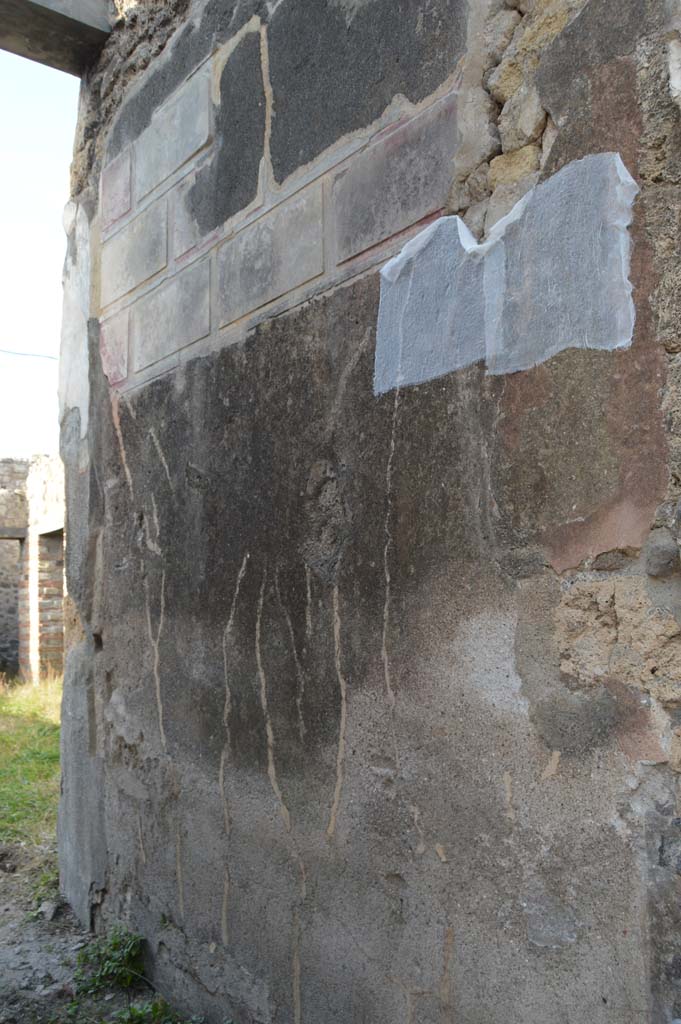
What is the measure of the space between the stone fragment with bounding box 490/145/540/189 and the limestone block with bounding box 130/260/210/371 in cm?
93

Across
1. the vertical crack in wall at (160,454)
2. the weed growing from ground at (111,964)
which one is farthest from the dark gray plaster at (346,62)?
the weed growing from ground at (111,964)

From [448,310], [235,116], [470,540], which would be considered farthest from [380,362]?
[235,116]

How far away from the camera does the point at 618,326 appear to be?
1.24 metres

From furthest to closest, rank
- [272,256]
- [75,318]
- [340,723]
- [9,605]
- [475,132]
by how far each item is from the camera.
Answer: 1. [9,605]
2. [75,318]
3. [272,256]
4. [340,723]
5. [475,132]

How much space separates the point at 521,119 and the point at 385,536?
28.3 inches

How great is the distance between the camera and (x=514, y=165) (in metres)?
1.43

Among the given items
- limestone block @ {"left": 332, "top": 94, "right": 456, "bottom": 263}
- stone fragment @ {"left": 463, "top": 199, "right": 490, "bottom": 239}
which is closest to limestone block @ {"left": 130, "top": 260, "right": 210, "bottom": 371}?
limestone block @ {"left": 332, "top": 94, "right": 456, "bottom": 263}

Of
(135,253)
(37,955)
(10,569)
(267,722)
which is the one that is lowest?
(37,955)

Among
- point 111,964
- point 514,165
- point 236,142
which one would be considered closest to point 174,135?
point 236,142

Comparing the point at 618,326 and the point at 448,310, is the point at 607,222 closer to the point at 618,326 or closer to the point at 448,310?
the point at 618,326

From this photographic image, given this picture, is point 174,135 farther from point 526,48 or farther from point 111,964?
point 111,964

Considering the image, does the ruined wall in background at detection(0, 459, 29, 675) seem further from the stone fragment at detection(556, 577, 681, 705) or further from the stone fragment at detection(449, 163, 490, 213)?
the stone fragment at detection(556, 577, 681, 705)

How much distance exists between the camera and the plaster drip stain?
1.25 m

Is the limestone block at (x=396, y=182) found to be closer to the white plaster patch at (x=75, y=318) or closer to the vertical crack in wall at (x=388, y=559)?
the vertical crack in wall at (x=388, y=559)
